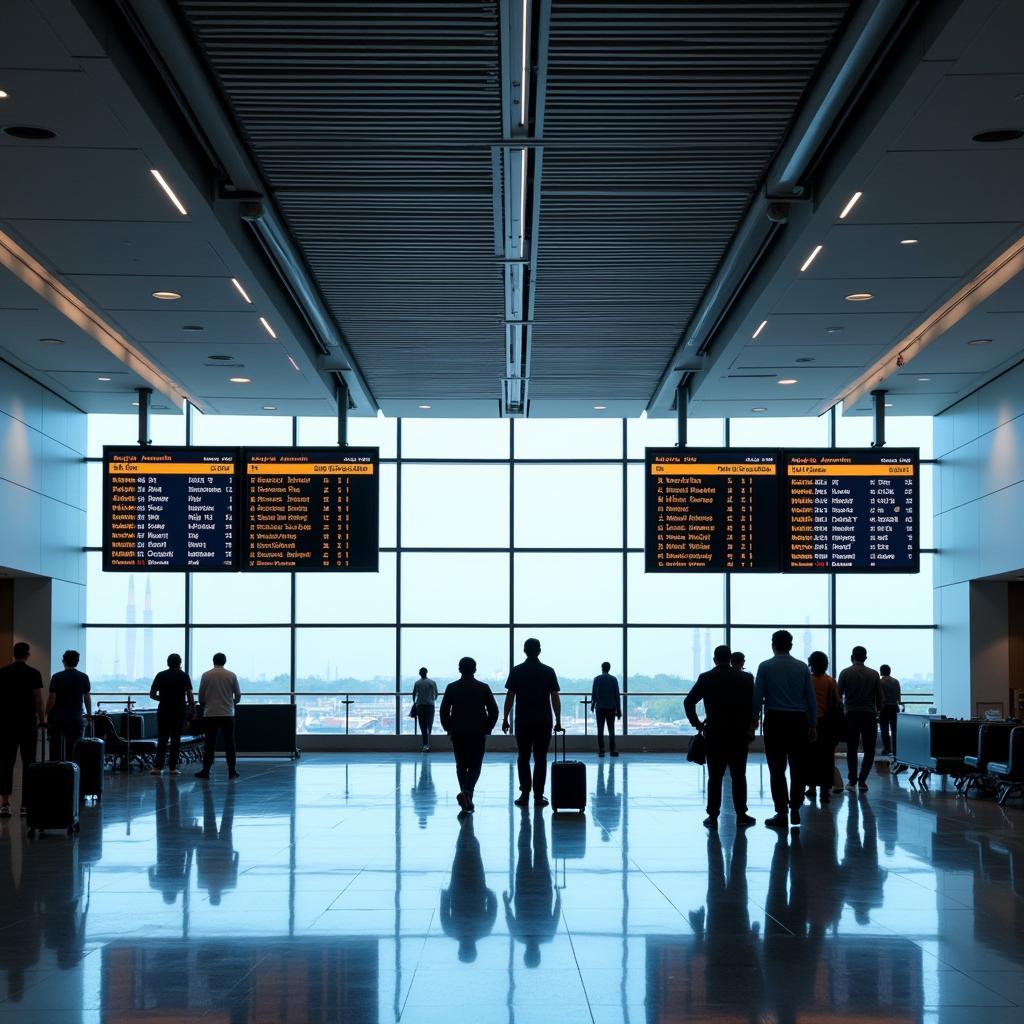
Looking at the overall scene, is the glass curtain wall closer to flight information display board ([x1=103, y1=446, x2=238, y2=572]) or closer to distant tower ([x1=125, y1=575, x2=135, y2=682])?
distant tower ([x1=125, y1=575, x2=135, y2=682])

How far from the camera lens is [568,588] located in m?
25.8

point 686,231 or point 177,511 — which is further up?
point 686,231

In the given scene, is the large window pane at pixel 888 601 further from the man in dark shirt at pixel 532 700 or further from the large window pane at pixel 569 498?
the man in dark shirt at pixel 532 700

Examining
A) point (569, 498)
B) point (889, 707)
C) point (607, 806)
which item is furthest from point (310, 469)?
point (889, 707)

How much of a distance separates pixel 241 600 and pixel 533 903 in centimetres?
1794

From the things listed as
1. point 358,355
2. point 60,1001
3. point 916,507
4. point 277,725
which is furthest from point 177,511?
point 60,1001

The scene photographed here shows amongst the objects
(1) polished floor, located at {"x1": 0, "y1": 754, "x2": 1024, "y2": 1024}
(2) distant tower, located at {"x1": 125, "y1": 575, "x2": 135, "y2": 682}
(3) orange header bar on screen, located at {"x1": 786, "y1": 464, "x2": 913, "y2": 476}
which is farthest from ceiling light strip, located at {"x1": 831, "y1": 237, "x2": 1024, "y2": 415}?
(2) distant tower, located at {"x1": 125, "y1": 575, "x2": 135, "y2": 682}

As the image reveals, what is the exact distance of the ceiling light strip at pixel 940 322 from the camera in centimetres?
1348

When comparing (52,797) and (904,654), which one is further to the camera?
(904,654)

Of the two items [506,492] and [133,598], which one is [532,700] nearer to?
[506,492]

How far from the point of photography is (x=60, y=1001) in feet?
19.2

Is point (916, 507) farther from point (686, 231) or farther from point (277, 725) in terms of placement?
point (277, 725)

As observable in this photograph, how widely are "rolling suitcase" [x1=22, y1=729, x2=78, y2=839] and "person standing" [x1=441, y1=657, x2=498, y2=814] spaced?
3.70m

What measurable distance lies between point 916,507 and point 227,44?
10789 millimetres
